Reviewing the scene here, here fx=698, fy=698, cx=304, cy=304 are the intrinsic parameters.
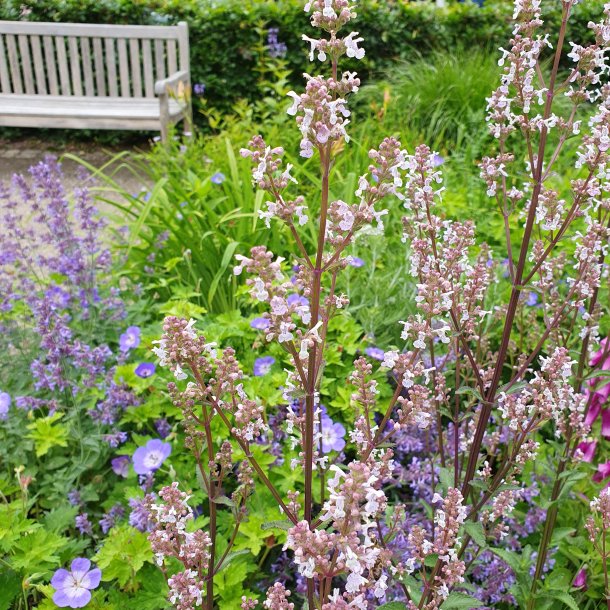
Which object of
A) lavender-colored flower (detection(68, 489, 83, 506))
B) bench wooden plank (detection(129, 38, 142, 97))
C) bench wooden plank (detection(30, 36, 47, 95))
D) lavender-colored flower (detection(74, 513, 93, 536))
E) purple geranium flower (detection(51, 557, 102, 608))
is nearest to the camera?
purple geranium flower (detection(51, 557, 102, 608))

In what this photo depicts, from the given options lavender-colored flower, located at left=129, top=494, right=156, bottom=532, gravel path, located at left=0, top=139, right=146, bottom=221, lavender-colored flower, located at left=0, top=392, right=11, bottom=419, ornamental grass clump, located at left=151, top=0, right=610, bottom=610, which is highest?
ornamental grass clump, located at left=151, top=0, right=610, bottom=610

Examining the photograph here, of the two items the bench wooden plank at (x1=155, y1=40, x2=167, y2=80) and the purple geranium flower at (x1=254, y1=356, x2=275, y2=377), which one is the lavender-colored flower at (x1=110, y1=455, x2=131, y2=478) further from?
the bench wooden plank at (x1=155, y1=40, x2=167, y2=80)

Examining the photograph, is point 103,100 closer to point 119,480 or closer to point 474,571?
point 119,480

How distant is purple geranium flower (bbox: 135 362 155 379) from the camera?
247cm

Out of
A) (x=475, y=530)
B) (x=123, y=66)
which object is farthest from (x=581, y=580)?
(x=123, y=66)

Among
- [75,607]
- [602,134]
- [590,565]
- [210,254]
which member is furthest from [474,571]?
[210,254]

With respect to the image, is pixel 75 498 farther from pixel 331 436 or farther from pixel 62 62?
pixel 62 62

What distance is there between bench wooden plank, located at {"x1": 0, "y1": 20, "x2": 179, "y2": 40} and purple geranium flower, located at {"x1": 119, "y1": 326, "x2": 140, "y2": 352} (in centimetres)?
471

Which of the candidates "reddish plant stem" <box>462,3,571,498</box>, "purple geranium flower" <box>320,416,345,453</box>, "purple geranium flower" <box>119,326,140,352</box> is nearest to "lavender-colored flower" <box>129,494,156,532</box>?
"purple geranium flower" <box>320,416,345,453</box>

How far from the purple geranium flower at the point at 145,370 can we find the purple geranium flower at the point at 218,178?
65.2 inches

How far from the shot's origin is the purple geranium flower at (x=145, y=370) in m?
2.47

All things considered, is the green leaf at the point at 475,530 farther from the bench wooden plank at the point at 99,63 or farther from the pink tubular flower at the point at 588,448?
the bench wooden plank at the point at 99,63

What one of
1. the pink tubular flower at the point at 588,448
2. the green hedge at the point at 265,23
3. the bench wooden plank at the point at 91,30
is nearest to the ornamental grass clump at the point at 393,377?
the pink tubular flower at the point at 588,448

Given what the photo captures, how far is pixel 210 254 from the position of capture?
3352mm
